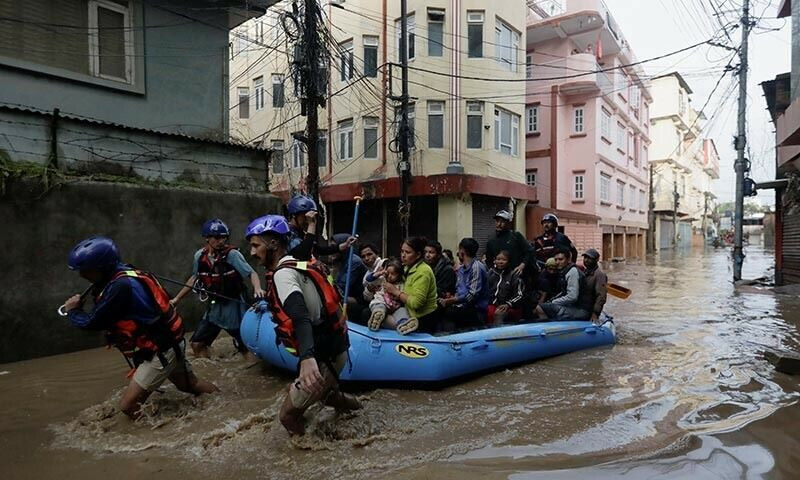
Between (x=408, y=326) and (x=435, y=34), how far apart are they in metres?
14.4

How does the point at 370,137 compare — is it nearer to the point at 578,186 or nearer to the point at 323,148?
the point at 323,148

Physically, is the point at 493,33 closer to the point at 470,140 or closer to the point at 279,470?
the point at 470,140

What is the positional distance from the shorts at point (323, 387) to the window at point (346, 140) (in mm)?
15708

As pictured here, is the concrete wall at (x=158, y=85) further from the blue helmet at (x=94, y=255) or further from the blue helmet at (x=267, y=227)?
the blue helmet at (x=267, y=227)

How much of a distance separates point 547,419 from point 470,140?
13834 mm

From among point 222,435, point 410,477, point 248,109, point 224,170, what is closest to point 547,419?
point 410,477

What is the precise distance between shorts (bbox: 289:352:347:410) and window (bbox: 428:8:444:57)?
15.3 meters

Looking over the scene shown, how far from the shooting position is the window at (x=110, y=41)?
27.7 ft

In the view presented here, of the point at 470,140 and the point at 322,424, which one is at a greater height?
the point at 470,140

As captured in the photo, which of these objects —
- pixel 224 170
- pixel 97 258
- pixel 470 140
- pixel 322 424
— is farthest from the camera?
pixel 470 140

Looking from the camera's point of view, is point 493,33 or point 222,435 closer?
point 222,435

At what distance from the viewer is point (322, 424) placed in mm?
3738

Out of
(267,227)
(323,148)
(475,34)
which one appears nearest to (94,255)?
(267,227)

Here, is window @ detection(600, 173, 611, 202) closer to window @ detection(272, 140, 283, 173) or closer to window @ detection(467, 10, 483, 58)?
window @ detection(467, 10, 483, 58)
